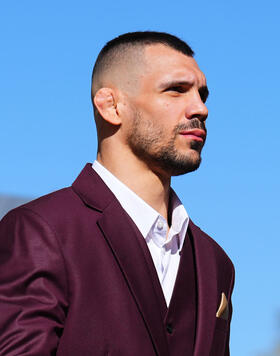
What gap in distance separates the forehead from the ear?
27cm

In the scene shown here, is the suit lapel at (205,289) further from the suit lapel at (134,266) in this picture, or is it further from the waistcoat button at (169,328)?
the suit lapel at (134,266)

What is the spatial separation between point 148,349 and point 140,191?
105cm

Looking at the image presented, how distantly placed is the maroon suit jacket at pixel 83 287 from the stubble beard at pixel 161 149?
13.8 inches

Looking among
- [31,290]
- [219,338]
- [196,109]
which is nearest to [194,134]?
[196,109]

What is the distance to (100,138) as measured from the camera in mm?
5367

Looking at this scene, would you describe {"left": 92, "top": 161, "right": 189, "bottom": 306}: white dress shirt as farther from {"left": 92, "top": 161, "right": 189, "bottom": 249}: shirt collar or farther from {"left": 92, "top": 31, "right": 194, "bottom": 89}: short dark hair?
{"left": 92, "top": 31, "right": 194, "bottom": 89}: short dark hair

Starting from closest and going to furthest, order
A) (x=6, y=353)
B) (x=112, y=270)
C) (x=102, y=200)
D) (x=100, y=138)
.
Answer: (x=6, y=353)
(x=112, y=270)
(x=102, y=200)
(x=100, y=138)

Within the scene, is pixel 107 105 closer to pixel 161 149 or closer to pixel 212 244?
pixel 161 149

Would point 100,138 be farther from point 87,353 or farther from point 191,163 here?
point 87,353

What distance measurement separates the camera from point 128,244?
4.85 meters

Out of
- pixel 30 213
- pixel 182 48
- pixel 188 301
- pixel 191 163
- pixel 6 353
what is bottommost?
pixel 6 353

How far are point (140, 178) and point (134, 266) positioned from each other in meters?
0.63

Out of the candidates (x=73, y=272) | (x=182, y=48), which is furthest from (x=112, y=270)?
(x=182, y=48)

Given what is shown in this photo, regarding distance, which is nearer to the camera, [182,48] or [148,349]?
[148,349]
